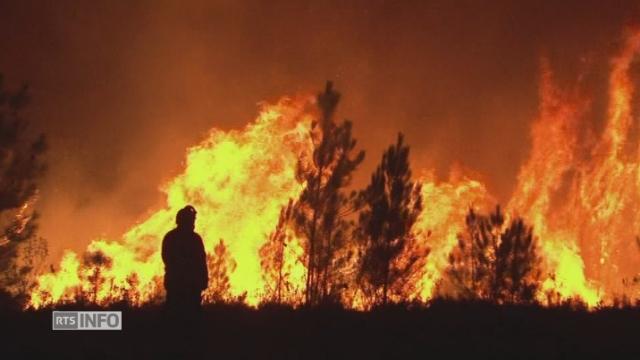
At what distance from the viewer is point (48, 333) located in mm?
9680

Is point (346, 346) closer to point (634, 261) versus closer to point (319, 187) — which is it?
point (319, 187)

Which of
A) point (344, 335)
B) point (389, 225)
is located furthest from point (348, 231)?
point (344, 335)

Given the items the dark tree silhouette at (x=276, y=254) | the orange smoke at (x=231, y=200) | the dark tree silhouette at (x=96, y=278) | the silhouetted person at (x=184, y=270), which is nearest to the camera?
the silhouetted person at (x=184, y=270)

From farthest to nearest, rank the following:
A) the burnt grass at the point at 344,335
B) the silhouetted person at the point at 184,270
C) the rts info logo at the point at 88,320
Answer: the rts info logo at the point at 88,320, the silhouetted person at the point at 184,270, the burnt grass at the point at 344,335

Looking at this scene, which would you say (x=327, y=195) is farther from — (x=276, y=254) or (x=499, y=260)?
(x=499, y=260)

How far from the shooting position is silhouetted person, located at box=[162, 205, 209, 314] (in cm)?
913

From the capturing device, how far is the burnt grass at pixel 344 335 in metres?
8.41

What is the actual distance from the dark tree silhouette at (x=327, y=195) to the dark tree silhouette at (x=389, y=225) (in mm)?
794

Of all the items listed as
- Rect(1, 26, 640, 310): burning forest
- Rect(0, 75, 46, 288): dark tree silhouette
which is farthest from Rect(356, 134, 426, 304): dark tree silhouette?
Rect(0, 75, 46, 288): dark tree silhouette

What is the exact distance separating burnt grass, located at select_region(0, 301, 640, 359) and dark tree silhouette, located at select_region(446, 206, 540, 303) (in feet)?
42.0

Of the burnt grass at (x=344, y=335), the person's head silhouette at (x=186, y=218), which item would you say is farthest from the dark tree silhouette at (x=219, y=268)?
the person's head silhouette at (x=186, y=218)

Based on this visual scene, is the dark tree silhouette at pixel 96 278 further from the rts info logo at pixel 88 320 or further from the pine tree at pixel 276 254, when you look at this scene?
the pine tree at pixel 276 254

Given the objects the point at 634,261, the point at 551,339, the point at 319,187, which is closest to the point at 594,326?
the point at 551,339

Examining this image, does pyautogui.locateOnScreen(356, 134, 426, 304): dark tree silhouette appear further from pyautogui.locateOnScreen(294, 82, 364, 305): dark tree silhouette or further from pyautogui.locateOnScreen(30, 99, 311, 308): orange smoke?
pyautogui.locateOnScreen(30, 99, 311, 308): orange smoke
